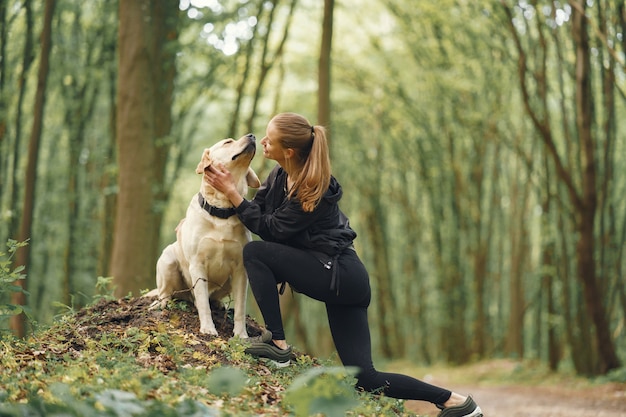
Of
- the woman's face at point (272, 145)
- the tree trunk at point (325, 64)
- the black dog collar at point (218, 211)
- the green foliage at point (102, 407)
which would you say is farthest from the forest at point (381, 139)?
the woman's face at point (272, 145)

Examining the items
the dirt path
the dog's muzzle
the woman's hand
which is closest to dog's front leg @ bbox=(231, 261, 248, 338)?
the woman's hand

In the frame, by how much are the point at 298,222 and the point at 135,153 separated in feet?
11.8

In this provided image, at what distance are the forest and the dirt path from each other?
1193 millimetres

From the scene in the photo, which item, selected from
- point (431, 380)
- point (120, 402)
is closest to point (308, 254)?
point (120, 402)

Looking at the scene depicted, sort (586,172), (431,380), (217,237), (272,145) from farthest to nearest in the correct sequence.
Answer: (431,380)
(586,172)
(217,237)
(272,145)

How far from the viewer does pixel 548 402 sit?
30.0 ft

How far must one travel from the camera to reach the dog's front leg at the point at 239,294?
4.89m

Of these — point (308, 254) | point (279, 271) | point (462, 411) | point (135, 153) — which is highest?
point (135, 153)

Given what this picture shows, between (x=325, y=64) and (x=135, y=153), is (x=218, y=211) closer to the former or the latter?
(x=135, y=153)

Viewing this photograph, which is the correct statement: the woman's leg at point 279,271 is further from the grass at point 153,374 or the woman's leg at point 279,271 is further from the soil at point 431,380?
the soil at point 431,380

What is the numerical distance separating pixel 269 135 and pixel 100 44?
10159mm

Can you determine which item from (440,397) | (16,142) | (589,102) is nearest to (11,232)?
(16,142)

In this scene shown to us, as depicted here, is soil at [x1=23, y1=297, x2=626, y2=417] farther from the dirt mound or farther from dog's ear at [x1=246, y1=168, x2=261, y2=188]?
dog's ear at [x1=246, y1=168, x2=261, y2=188]

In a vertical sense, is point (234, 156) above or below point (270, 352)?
above
